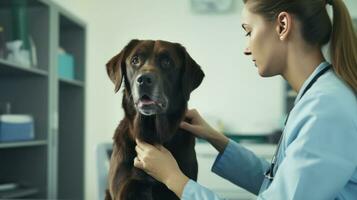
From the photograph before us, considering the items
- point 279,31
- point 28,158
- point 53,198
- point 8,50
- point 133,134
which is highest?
point 8,50

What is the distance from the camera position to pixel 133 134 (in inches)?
46.3

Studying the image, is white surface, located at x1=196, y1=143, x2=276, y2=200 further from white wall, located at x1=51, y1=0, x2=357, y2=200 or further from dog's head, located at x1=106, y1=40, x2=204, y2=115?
dog's head, located at x1=106, y1=40, x2=204, y2=115

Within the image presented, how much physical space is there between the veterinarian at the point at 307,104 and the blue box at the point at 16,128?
1.27 m

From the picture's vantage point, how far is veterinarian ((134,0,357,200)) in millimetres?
806

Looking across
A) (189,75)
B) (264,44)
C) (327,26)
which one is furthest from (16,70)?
(327,26)

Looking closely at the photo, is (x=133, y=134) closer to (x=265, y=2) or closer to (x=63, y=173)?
(x=265, y=2)

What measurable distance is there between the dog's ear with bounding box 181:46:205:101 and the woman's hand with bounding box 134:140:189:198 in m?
0.18

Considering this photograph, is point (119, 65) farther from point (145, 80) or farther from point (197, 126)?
point (197, 126)

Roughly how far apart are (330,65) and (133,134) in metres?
0.55

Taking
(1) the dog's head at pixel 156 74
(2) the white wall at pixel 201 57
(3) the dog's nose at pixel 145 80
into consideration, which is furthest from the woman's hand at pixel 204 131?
(2) the white wall at pixel 201 57

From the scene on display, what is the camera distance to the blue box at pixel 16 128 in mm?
2150

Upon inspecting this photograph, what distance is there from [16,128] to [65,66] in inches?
25.1

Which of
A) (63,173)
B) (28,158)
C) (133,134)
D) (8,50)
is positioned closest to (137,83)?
(133,134)

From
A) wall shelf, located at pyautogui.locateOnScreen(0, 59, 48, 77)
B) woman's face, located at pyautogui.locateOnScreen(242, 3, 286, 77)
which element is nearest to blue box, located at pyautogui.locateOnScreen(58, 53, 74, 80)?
wall shelf, located at pyautogui.locateOnScreen(0, 59, 48, 77)
